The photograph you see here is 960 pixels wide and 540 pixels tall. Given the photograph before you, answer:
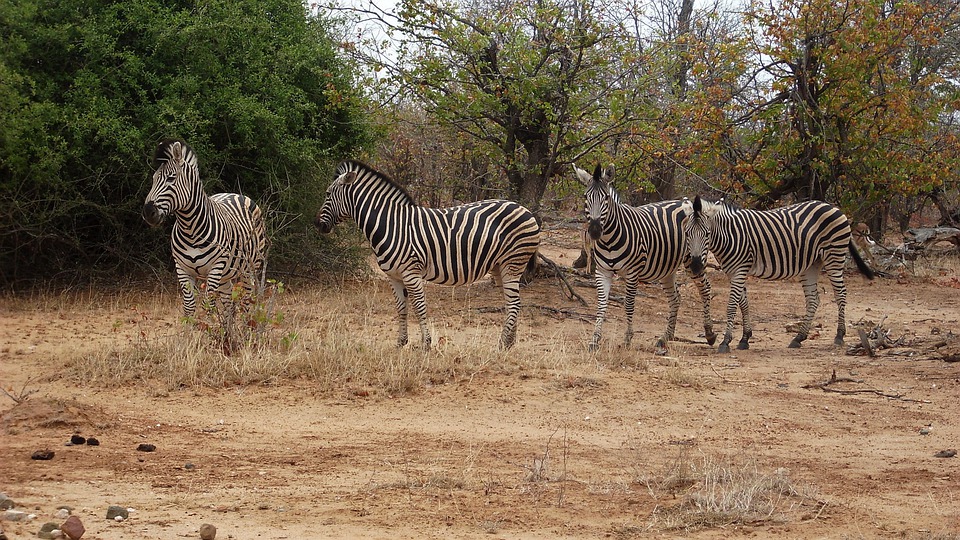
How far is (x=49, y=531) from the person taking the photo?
4648 mm

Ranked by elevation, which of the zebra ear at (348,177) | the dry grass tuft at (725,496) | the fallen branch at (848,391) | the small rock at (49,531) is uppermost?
the zebra ear at (348,177)

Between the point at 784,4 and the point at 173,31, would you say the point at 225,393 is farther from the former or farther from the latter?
the point at 784,4

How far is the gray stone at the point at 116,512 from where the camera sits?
5.03 m

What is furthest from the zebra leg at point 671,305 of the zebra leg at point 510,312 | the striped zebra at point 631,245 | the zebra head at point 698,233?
the zebra leg at point 510,312

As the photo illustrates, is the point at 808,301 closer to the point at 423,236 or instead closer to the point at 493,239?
the point at 493,239

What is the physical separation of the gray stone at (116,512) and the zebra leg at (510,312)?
5.90m

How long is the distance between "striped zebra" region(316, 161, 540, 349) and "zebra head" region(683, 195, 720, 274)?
2024mm

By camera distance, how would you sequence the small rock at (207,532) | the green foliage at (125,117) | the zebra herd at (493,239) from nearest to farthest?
the small rock at (207,532)
the zebra herd at (493,239)
the green foliage at (125,117)

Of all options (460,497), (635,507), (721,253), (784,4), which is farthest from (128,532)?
(784,4)

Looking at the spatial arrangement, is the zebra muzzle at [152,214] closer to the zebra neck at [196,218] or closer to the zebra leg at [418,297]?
the zebra neck at [196,218]

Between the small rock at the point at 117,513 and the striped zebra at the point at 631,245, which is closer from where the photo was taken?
the small rock at the point at 117,513

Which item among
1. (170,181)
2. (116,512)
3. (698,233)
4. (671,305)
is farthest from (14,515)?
(671,305)

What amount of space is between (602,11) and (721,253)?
14.2 ft

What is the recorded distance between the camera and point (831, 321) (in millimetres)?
14273
